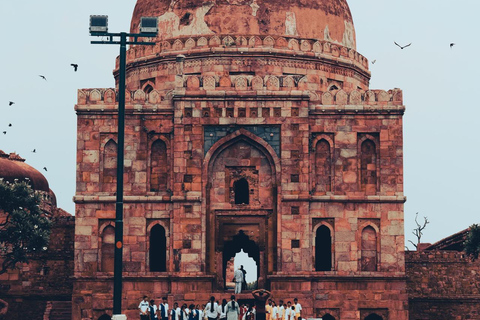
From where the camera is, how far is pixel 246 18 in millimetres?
41812

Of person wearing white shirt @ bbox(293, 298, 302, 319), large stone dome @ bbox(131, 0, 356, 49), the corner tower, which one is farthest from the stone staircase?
large stone dome @ bbox(131, 0, 356, 49)

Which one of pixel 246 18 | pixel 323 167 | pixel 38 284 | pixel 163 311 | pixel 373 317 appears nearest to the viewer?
pixel 163 311

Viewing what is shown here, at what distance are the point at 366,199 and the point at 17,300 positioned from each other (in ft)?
46.7

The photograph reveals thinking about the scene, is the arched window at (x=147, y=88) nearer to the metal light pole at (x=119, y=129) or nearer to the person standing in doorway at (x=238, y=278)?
the person standing in doorway at (x=238, y=278)

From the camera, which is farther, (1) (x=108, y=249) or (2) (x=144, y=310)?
(1) (x=108, y=249)

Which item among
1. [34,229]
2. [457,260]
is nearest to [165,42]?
[34,229]

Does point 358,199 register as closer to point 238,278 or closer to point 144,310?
point 238,278

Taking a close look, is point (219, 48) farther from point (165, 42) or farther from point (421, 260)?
Answer: point (421, 260)

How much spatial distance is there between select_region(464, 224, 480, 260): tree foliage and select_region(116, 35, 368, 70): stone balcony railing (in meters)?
8.66

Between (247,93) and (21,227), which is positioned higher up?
(247,93)

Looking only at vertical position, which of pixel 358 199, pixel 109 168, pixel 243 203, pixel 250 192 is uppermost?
pixel 109 168

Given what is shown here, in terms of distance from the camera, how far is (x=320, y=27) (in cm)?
4278

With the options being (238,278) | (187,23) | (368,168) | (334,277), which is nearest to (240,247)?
(238,278)

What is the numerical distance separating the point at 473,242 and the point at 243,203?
10.2 m
